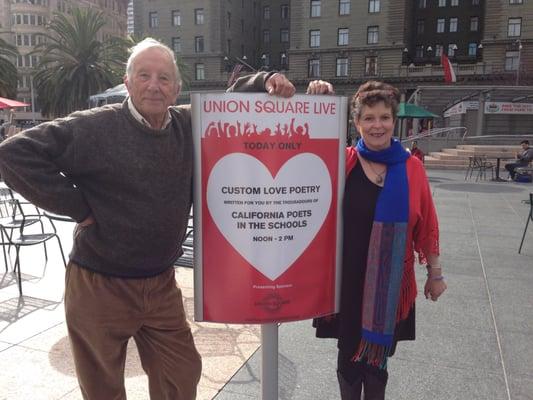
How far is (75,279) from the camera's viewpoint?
2072mm

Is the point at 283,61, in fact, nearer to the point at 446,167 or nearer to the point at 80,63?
the point at 80,63

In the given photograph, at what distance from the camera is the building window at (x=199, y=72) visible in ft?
181

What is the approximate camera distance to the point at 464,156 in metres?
20.2

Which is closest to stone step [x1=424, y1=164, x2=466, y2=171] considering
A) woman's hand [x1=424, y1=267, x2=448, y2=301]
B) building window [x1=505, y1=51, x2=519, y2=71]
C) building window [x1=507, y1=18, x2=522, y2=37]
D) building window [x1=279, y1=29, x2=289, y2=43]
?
woman's hand [x1=424, y1=267, x2=448, y2=301]

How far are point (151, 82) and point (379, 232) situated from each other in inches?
46.2

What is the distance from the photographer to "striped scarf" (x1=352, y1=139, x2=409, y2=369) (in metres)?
2.20

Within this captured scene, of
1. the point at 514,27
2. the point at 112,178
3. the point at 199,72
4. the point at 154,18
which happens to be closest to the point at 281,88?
the point at 112,178

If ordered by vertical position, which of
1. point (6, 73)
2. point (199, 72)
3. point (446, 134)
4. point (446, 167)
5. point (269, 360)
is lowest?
point (446, 167)

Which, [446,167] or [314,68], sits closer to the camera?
[446,167]

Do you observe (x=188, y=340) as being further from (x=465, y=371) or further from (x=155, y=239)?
(x=465, y=371)

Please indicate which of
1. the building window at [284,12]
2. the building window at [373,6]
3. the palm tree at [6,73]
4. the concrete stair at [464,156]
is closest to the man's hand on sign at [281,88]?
the concrete stair at [464,156]

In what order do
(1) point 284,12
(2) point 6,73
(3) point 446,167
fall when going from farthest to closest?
(1) point 284,12 < (2) point 6,73 < (3) point 446,167

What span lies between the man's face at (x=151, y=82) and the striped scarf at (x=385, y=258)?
3.09 ft

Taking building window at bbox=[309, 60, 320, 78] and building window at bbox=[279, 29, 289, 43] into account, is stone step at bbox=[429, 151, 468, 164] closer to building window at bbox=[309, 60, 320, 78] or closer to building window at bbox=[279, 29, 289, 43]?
building window at bbox=[309, 60, 320, 78]
